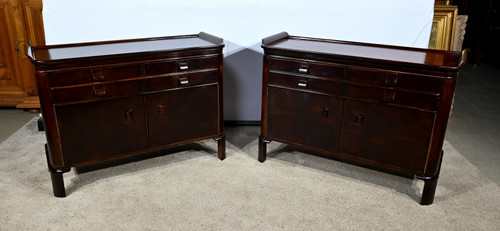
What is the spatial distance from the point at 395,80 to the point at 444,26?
5.26 ft

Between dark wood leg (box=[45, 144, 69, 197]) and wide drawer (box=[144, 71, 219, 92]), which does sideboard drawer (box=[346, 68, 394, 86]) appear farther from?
dark wood leg (box=[45, 144, 69, 197])

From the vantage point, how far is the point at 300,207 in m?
2.39

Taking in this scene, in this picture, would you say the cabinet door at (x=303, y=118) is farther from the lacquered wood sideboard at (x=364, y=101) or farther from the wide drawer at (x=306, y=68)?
the wide drawer at (x=306, y=68)

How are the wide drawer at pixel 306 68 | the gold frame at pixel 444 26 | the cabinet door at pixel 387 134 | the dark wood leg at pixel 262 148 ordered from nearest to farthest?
1. the cabinet door at pixel 387 134
2. the wide drawer at pixel 306 68
3. the dark wood leg at pixel 262 148
4. the gold frame at pixel 444 26

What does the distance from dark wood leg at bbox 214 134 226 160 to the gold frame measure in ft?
6.59

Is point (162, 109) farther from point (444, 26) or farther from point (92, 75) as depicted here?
point (444, 26)

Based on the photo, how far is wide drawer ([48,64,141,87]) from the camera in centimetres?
226

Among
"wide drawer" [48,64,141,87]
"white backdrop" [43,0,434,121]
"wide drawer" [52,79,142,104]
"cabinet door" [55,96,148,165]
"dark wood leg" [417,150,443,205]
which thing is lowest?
"dark wood leg" [417,150,443,205]

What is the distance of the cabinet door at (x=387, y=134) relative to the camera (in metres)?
2.34

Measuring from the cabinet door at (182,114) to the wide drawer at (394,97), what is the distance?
86cm

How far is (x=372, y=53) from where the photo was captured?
2518 millimetres

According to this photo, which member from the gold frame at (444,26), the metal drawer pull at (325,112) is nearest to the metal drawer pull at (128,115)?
the metal drawer pull at (325,112)

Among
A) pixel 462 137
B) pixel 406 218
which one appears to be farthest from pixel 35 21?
pixel 462 137

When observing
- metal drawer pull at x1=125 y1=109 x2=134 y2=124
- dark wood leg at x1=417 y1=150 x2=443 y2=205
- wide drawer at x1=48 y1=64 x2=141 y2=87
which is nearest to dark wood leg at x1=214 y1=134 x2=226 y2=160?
metal drawer pull at x1=125 y1=109 x2=134 y2=124
